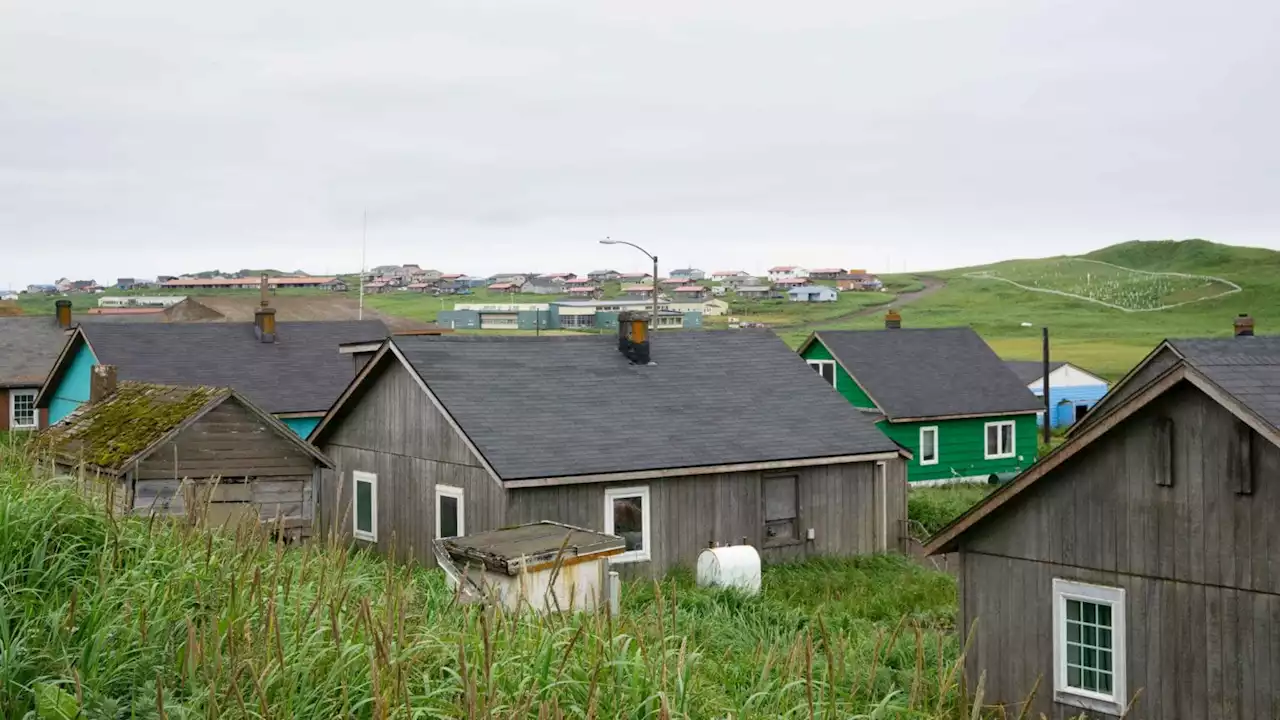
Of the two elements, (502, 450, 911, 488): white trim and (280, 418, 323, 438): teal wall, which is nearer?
(502, 450, 911, 488): white trim

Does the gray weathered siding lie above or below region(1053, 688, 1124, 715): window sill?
above

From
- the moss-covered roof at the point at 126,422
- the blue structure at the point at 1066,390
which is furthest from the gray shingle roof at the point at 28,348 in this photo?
the blue structure at the point at 1066,390

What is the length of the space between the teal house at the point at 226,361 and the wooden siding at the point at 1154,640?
973 inches

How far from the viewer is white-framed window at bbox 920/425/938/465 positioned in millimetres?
43969

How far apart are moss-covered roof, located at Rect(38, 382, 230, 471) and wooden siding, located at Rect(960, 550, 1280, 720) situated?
12970 millimetres

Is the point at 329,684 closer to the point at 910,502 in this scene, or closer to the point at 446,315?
the point at 910,502

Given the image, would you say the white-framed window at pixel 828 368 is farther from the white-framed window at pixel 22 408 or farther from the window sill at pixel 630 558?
the white-framed window at pixel 22 408

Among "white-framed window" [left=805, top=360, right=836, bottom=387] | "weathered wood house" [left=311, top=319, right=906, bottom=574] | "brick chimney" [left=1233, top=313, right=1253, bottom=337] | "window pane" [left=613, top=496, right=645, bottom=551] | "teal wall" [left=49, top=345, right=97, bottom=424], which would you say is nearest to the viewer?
"weathered wood house" [left=311, top=319, right=906, bottom=574]

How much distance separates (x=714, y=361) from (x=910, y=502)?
743cm

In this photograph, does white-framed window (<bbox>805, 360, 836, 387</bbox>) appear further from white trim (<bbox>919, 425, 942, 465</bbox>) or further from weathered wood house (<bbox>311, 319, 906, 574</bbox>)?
weathered wood house (<bbox>311, 319, 906, 574</bbox>)

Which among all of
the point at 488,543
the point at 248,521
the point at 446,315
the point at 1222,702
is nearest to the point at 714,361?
the point at 488,543

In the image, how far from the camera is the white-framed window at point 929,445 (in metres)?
44.0

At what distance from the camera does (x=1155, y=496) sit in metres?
14.3

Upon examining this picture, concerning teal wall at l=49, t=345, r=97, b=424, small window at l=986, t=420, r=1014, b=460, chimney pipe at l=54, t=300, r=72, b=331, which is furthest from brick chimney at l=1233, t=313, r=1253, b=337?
chimney pipe at l=54, t=300, r=72, b=331
